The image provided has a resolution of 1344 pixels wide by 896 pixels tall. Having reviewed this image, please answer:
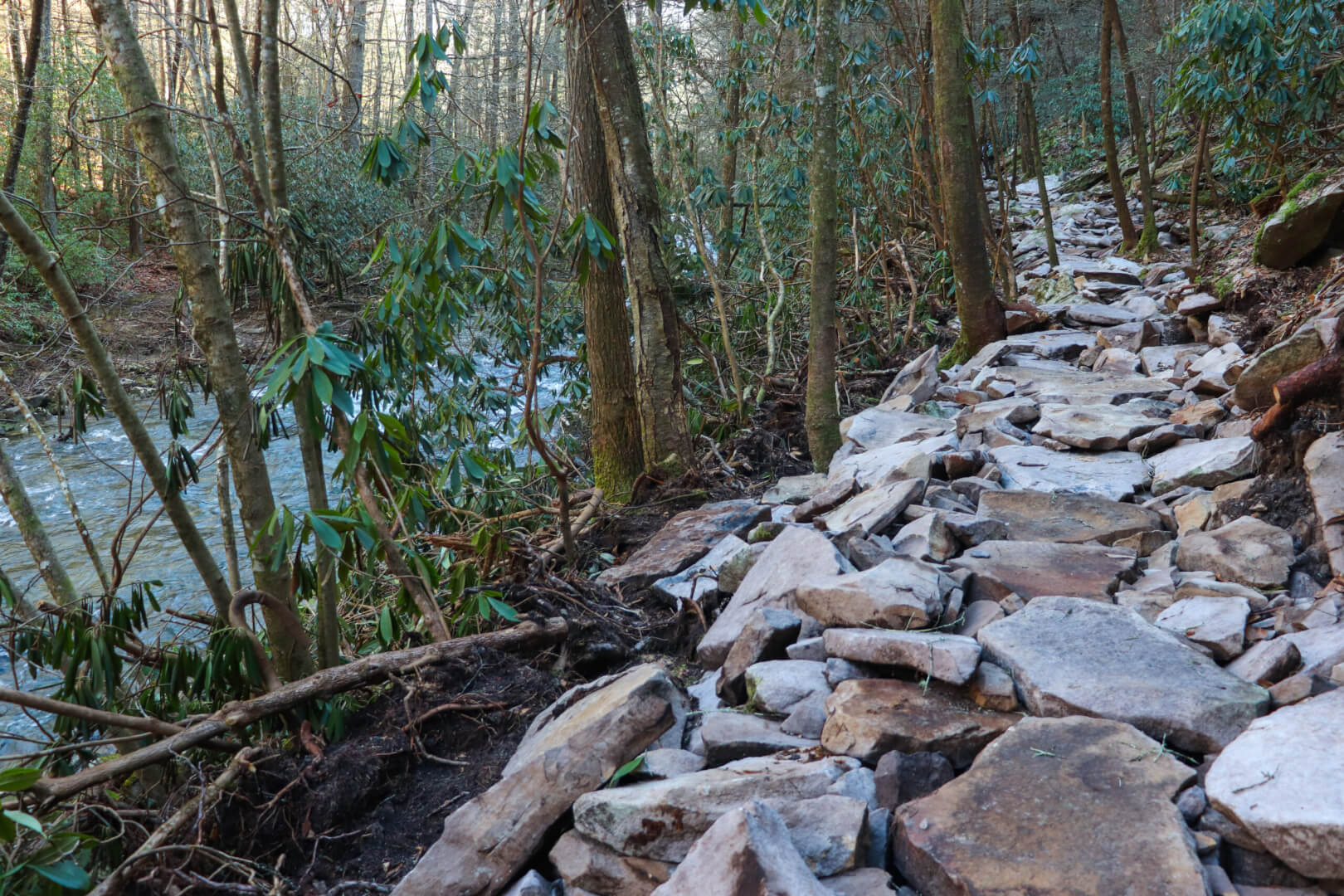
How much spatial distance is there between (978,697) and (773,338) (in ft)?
15.4

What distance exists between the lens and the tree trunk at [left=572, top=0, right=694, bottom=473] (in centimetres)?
471

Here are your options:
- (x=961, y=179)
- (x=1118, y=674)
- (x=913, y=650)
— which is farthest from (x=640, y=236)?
(x=1118, y=674)

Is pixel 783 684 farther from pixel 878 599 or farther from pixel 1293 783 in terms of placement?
pixel 1293 783

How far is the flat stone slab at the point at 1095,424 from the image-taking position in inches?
153

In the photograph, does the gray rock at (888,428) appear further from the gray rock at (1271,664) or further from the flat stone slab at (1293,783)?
the flat stone slab at (1293,783)

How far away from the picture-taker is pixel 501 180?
10.3 feet

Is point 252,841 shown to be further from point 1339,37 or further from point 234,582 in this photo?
point 1339,37

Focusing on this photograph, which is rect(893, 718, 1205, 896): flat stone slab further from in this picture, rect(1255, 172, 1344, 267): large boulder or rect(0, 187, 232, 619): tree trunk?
rect(1255, 172, 1344, 267): large boulder

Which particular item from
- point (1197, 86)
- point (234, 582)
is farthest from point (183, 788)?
point (1197, 86)

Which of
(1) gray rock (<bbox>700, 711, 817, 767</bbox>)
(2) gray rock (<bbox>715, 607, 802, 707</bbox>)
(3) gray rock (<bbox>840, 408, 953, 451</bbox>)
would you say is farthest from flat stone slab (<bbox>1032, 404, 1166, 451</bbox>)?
(1) gray rock (<bbox>700, 711, 817, 767</bbox>)

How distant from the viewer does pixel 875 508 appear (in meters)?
3.38

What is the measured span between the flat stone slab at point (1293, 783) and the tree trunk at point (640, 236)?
3.52m

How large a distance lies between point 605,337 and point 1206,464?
9.98 feet

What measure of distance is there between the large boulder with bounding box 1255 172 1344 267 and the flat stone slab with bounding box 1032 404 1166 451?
1845mm
